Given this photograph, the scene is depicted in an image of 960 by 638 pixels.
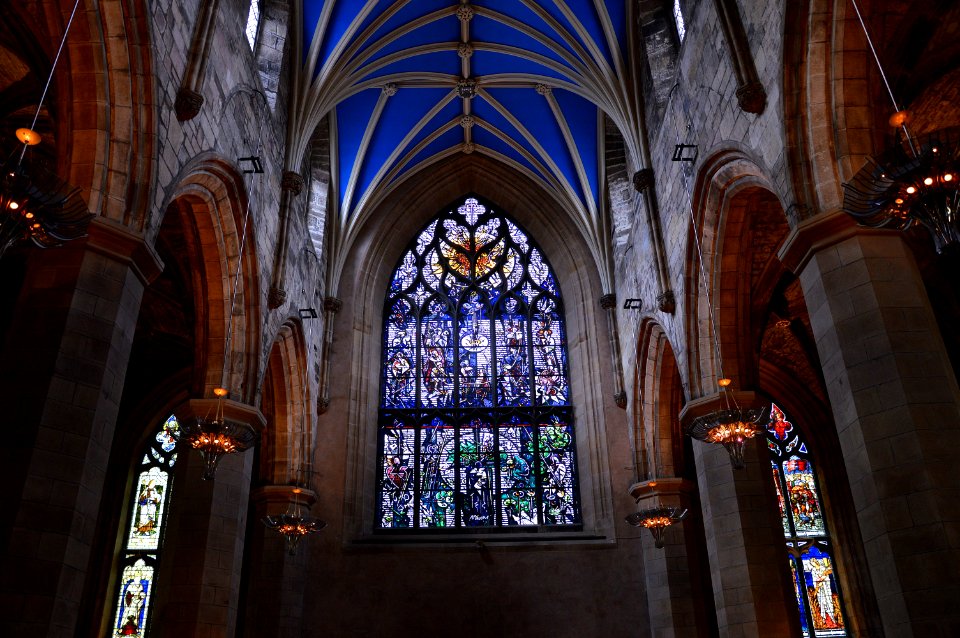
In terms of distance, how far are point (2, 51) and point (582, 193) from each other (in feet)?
40.5

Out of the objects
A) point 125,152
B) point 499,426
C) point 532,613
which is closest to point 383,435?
point 499,426

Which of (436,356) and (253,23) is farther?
(436,356)

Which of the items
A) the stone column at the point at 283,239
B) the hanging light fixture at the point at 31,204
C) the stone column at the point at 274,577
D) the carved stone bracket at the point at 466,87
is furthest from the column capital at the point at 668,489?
the hanging light fixture at the point at 31,204

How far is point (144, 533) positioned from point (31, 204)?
15.2 m

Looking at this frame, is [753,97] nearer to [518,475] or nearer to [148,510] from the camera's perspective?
[518,475]

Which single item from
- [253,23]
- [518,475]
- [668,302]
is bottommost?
[518,475]

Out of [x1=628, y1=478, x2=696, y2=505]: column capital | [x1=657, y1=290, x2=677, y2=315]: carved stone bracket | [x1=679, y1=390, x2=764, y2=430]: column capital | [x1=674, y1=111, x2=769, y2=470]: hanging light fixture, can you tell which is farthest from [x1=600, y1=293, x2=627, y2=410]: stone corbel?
[x1=674, y1=111, x2=769, y2=470]: hanging light fixture

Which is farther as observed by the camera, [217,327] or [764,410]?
[217,327]

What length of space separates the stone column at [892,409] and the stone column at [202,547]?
26.5ft

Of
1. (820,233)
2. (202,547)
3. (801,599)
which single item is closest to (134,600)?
(202,547)

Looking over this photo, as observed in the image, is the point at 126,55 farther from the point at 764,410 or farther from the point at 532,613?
the point at 532,613

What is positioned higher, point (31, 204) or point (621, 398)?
point (621, 398)

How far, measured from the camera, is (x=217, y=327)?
12.5 metres

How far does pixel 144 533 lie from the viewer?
19328mm
